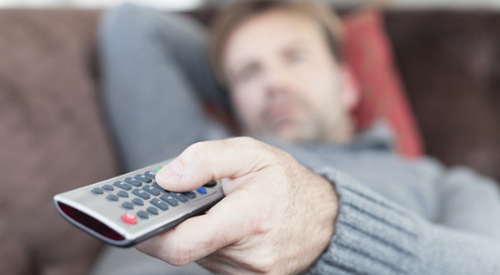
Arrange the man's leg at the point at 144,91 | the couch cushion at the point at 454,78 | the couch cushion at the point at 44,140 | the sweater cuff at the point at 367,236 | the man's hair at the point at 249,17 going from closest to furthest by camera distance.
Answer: the sweater cuff at the point at 367,236 < the couch cushion at the point at 44,140 < the man's leg at the point at 144,91 < the man's hair at the point at 249,17 < the couch cushion at the point at 454,78

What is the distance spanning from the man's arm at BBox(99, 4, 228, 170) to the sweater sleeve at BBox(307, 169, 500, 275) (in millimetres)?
403

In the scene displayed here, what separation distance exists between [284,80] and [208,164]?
2.31 ft

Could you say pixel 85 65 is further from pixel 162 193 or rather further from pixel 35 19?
pixel 162 193

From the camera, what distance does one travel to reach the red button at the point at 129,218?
35 cm

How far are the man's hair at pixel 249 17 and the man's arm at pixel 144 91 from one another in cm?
14

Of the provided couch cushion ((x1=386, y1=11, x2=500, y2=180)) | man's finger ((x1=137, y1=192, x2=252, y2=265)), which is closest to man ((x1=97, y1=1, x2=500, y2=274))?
man's finger ((x1=137, y1=192, x2=252, y2=265))

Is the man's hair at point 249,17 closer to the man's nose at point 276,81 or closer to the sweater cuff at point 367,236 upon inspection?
the man's nose at point 276,81

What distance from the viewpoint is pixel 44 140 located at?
741mm

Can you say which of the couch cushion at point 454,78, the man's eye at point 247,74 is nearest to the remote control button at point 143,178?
the man's eye at point 247,74

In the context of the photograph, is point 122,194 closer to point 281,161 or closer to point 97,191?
point 97,191

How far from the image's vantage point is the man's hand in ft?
1.25

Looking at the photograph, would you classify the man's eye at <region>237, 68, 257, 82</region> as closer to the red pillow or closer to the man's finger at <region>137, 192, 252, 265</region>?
the red pillow

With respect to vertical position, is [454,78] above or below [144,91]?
above

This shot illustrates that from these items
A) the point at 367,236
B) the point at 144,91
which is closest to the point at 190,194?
the point at 367,236
